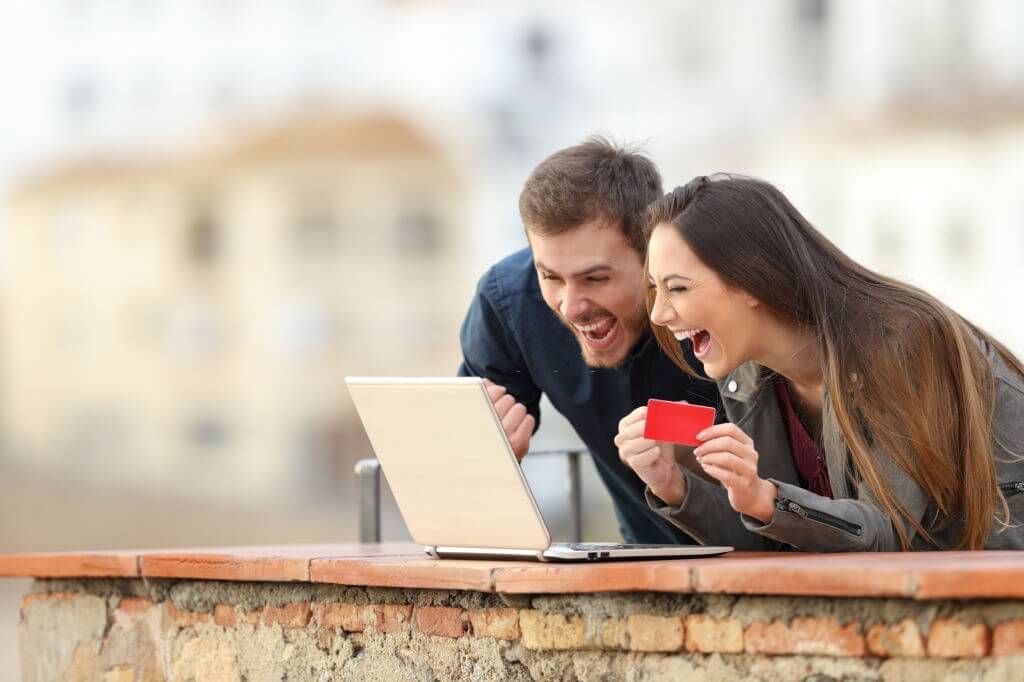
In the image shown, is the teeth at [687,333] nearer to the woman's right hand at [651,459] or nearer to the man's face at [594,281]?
the woman's right hand at [651,459]

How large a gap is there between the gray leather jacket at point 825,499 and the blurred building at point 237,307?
2752 centimetres

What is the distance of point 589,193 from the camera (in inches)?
170

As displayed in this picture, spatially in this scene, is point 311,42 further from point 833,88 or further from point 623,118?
point 833,88

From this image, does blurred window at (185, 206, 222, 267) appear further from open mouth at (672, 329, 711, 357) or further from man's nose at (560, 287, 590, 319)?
open mouth at (672, 329, 711, 357)

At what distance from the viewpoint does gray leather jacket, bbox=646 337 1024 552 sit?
3467 mm

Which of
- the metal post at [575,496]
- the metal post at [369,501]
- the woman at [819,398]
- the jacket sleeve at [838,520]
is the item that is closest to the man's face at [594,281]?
the woman at [819,398]

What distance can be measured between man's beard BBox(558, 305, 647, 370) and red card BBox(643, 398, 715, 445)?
3.43 ft

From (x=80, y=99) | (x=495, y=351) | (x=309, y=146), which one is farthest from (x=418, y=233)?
(x=495, y=351)

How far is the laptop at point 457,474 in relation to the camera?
3.34m

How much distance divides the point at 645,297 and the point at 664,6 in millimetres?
27466

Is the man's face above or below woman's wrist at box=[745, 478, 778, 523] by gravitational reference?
above

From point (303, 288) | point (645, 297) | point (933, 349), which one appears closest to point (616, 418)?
point (645, 297)

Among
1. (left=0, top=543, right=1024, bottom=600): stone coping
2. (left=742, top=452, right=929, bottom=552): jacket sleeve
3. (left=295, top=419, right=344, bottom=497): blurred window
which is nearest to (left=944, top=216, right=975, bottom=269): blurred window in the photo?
(left=295, top=419, right=344, bottom=497): blurred window

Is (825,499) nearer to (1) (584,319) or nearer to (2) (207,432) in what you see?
(1) (584,319)
